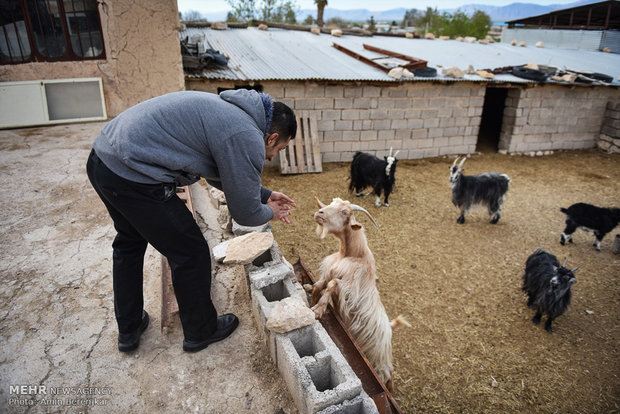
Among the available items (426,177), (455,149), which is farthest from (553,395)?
(455,149)

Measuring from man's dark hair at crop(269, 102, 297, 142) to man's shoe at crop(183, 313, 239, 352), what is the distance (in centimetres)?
132

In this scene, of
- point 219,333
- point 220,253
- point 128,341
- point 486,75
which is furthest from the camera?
point 486,75

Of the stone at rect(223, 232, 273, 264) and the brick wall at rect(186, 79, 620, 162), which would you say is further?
the brick wall at rect(186, 79, 620, 162)

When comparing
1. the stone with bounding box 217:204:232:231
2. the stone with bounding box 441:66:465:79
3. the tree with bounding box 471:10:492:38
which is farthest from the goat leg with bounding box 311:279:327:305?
the tree with bounding box 471:10:492:38

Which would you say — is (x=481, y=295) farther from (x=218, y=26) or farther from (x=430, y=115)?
(x=218, y=26)

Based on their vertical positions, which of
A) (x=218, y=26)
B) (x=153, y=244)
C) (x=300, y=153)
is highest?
(x=218, y=26)

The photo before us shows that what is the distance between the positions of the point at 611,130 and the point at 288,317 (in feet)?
44.1

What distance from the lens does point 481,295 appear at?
4.92 m

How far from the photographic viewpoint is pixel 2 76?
20.6 feet

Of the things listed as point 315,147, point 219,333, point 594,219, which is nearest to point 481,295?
point 594,219

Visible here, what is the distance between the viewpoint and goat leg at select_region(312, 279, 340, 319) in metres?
2.62

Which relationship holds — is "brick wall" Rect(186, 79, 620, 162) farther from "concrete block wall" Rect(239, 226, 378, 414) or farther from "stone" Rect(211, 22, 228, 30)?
"concrete block wall" Rect(239, 226, 378, 414)

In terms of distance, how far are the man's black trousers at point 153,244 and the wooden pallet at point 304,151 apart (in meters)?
6.57

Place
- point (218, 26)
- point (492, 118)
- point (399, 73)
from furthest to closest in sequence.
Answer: point (492, 118), point (218, 26), point (399, 73)
